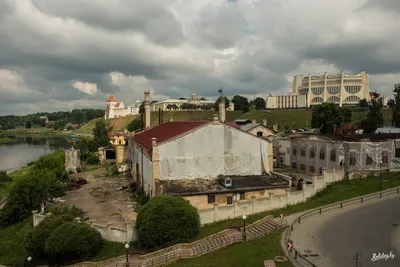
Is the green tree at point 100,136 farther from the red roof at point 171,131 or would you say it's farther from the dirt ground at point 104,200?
the red roof at point 171,131

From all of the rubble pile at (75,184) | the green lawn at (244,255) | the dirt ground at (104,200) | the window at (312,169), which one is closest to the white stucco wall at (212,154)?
the dirt ground at (104,200)

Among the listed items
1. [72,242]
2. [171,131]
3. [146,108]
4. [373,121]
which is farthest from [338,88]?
[72,242]

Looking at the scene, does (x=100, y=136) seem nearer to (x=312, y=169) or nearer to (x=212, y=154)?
(x=312, y=169)

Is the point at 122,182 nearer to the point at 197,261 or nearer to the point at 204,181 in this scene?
the point at 204,181

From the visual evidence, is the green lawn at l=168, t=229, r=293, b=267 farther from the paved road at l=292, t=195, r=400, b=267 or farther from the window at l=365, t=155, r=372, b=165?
the window at l=365, t=155, r=372, b=165

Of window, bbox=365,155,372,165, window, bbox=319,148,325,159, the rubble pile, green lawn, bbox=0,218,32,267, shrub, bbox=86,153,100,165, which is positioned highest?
window, bbox=319,148,325,159

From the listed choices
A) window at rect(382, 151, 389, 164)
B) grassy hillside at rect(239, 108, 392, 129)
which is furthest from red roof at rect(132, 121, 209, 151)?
grassy hillside at rect(239, 108, 392, 129)
